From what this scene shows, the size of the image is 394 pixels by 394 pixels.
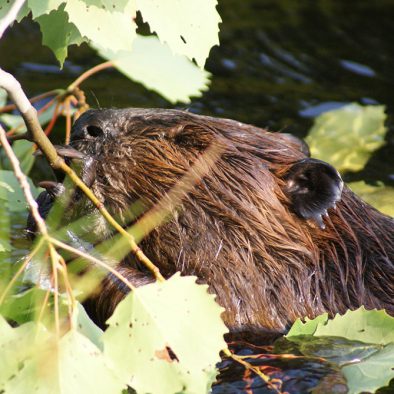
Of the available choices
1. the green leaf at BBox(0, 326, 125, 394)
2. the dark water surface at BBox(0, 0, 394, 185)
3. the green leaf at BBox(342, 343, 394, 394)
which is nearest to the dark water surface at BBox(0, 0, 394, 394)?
the dark water surface at BBox(0, 0, 394, 185)

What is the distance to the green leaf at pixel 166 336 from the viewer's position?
233 cm

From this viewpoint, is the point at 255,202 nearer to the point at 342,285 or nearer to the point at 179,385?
the point at 342,285

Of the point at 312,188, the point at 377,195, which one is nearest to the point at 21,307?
the point at 312,188

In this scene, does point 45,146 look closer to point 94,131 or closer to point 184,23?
point 184,23

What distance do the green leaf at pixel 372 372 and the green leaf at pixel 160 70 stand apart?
1670 millimetres

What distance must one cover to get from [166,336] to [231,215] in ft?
3.46

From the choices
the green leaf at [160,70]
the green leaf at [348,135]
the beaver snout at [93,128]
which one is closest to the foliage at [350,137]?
the green leaf at [348,135]

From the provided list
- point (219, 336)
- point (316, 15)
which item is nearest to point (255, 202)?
point (219, 336)

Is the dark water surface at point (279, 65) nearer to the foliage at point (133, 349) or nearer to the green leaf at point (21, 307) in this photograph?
the green leaf at point (21, 307)

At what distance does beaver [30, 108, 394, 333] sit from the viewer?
3.34 metres

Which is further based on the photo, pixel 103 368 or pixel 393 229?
pixel 393 229

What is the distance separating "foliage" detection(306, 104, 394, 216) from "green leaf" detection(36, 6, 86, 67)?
1982 mm

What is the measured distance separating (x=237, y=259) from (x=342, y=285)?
1.18 ft

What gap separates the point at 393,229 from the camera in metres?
3.60
